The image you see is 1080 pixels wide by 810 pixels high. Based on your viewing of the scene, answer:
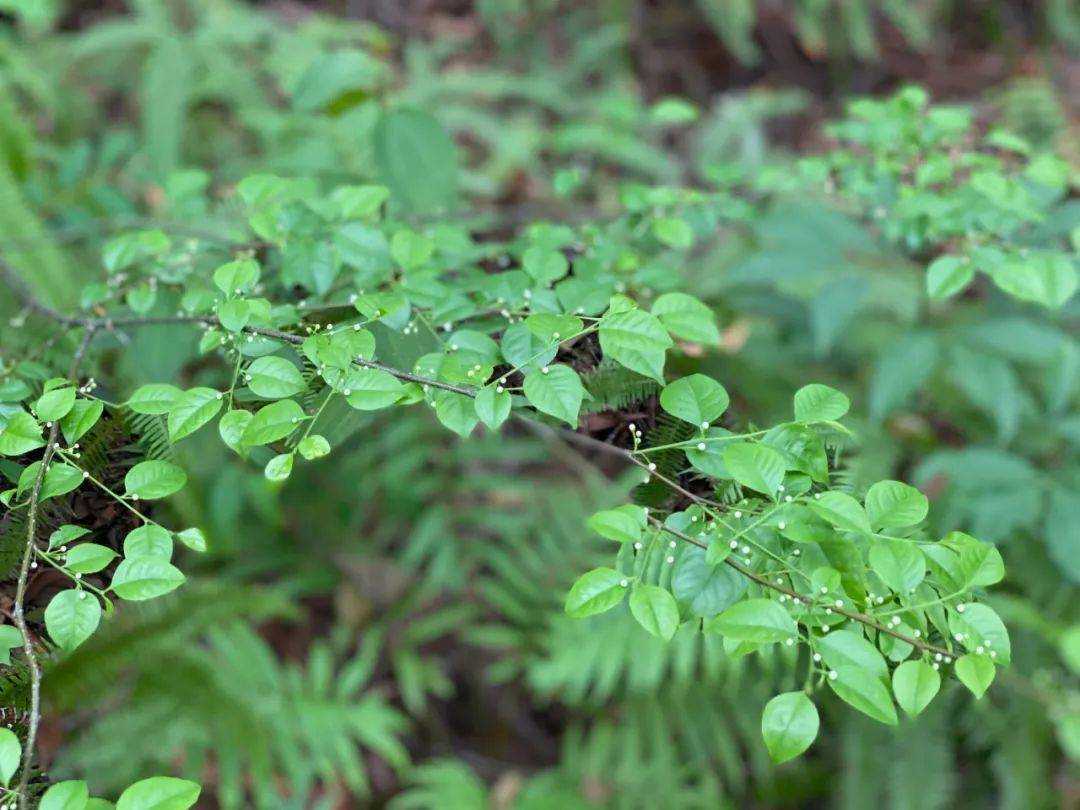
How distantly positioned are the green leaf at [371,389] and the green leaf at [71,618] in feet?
0.82

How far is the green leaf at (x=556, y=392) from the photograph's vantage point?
27.1 inches

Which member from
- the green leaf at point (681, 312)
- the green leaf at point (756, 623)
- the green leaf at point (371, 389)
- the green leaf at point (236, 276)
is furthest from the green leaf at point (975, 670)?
the green leaf at point (236, 276)

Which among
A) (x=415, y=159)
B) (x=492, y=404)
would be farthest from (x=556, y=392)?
(x=415, y=159)

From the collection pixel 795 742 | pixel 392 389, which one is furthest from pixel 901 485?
pixel 392 389

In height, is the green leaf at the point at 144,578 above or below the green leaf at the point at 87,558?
below

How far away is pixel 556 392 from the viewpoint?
0.70 meters

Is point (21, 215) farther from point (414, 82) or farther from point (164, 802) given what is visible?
point (164, 802)

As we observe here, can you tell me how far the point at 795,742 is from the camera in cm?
62

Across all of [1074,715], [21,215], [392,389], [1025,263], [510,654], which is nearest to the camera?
[392,389]

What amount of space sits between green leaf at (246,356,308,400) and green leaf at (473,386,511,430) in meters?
0.15

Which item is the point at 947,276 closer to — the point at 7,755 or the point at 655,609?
the point at 655,609

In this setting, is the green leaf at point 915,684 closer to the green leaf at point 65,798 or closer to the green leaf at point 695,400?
the green leaf at point 695,400

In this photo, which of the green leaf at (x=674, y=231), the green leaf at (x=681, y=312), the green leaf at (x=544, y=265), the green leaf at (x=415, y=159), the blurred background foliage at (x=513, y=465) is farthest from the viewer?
the blurred background foliage at (x=513, y=465)

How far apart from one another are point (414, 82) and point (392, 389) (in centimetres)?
217
